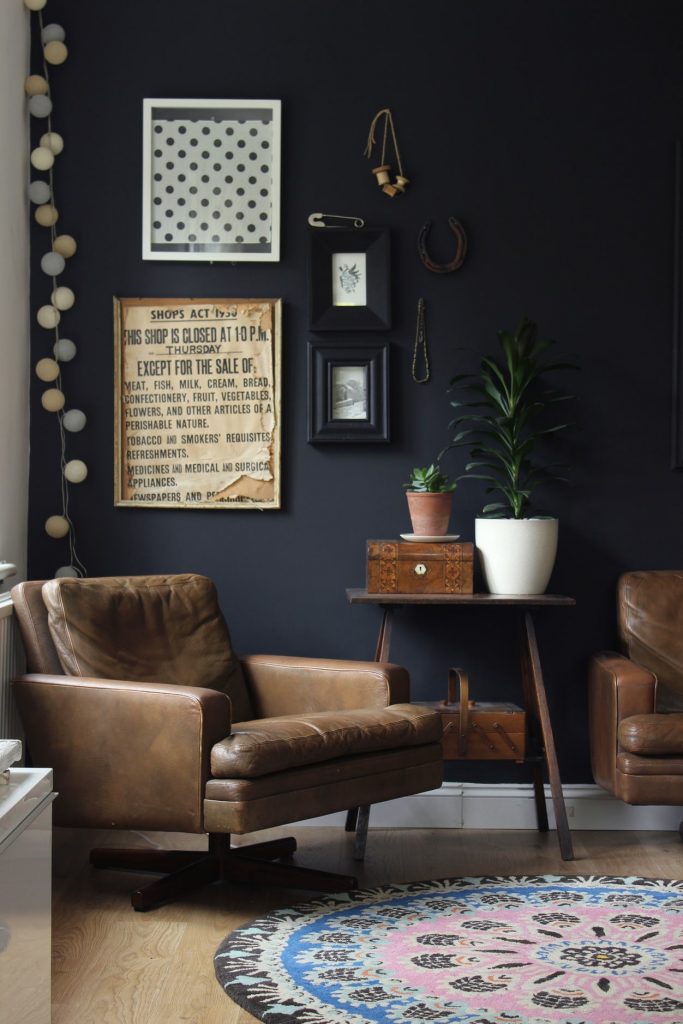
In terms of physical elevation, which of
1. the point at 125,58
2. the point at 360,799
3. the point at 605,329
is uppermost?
the point at 125,58

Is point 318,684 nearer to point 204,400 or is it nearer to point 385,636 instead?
point 385,636

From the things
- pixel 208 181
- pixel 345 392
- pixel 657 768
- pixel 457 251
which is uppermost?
pixel 208 181

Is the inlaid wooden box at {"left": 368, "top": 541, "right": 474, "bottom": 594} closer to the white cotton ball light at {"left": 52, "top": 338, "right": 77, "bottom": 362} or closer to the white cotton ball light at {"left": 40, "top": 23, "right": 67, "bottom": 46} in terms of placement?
the white cotton ball light at {"left": 52, "top": 338, "right": 77, "bottom": 362}

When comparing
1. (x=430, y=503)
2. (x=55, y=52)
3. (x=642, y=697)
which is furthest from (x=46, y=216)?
(x=642, y=697)

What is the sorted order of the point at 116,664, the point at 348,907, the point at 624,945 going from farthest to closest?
1. the point at 116,664
2. the point at 348,907
3. the point at 624,945

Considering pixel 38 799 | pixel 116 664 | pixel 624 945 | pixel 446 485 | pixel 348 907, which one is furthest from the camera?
pixel 446 485

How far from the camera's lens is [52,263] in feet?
13.5

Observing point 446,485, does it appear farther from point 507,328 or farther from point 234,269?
point 234,269

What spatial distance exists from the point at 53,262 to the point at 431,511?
5.11 ft

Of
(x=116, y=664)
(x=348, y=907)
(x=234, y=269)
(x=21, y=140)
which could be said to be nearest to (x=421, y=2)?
(x=234, y=269)

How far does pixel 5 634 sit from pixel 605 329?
88.1 inches

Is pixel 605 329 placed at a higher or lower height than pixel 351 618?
higher

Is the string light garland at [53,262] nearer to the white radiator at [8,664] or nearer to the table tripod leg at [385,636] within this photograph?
the white radiator at [8,664]

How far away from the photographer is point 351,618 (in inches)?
165
